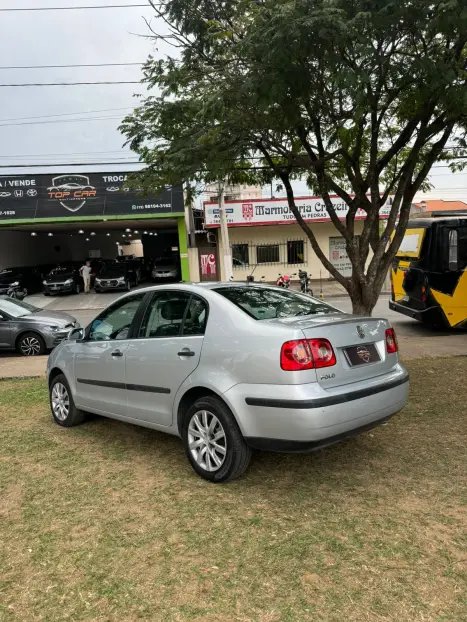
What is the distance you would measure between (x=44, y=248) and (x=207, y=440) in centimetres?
3552

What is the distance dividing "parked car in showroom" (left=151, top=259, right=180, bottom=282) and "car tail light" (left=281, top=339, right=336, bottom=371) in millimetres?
24410

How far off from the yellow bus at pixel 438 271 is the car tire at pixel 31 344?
8397mm

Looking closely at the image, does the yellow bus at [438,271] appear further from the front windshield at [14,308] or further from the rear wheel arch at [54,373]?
the front windshield at [14,308]

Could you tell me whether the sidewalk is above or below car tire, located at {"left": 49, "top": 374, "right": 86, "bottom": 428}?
below

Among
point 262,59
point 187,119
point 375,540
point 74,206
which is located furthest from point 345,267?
point 375,540

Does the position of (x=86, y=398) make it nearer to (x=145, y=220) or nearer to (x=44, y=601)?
(x=44, y=601)

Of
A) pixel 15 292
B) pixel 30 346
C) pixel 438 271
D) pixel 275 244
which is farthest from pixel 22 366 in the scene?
pixel 275 244

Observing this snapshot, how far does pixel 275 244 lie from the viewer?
25.8 meters

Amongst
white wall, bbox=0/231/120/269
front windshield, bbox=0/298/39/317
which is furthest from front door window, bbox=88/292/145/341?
white wall, bbox=0/231/120/269

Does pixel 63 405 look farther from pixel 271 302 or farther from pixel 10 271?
pixel 10 271

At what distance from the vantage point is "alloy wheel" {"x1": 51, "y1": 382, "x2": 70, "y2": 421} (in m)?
5.12

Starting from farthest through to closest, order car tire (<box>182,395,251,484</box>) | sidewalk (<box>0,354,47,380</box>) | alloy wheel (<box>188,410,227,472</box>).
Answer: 1. sidewalk (<box>0,354,47,380</box>)
2. alloy wheel (<box>188,410,227,472</box>)
3. car tire (<box>182,395,251,484</box>)

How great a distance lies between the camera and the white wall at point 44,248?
29544mm

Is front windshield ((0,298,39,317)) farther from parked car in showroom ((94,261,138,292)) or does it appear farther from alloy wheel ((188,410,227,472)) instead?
parked car in showroom ((94,261,138,292))
